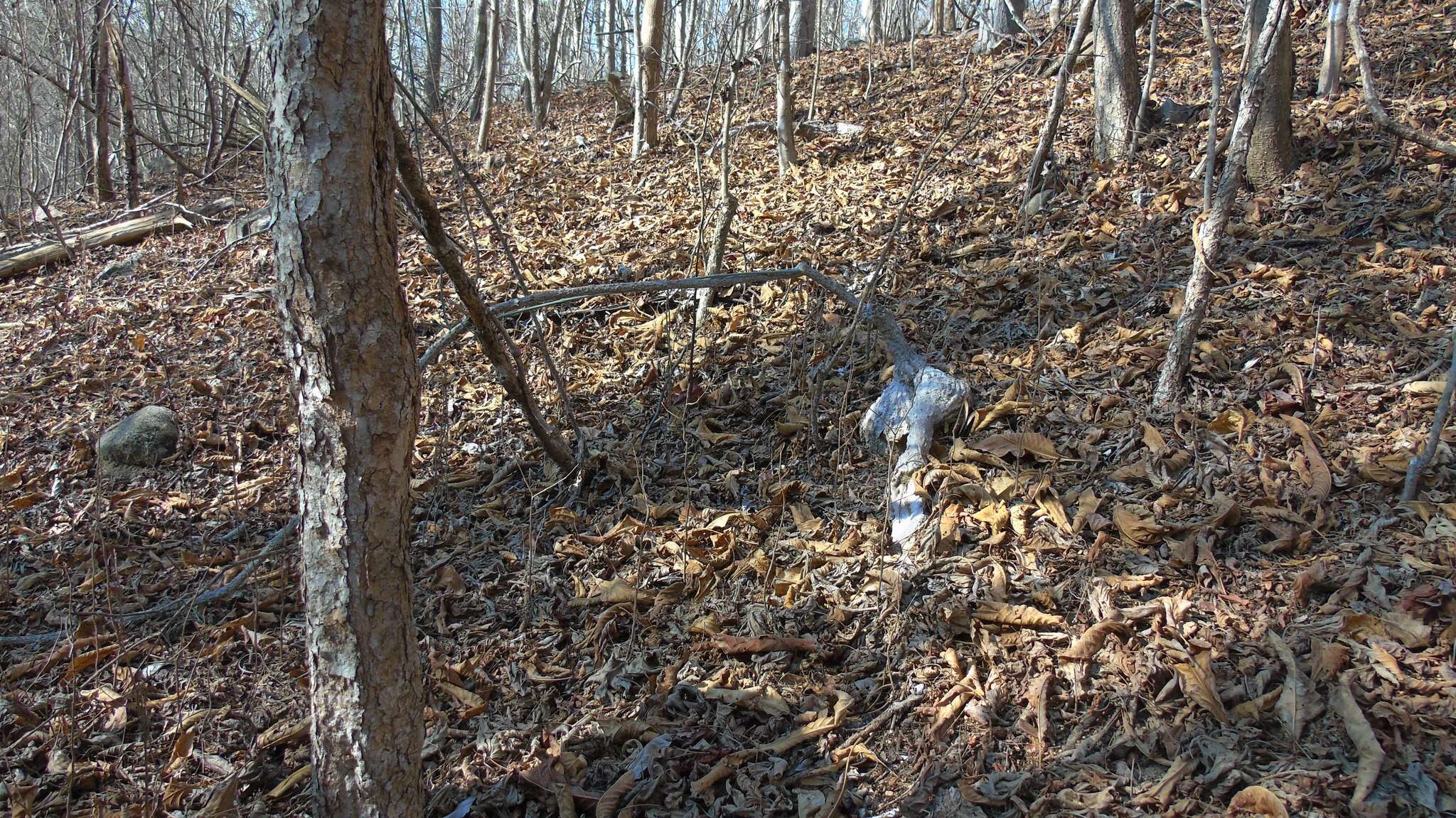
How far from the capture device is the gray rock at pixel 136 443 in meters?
5.23

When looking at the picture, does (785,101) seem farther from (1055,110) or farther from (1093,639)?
(1093,639)

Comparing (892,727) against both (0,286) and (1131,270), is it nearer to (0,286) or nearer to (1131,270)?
(1131,270)

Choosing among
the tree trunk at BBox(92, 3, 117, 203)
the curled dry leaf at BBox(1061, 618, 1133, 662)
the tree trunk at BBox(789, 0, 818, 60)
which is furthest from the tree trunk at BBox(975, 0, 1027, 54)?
the tree trunk at BBox(92, 3, 117, 203)

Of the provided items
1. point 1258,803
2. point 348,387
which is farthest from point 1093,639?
point 348,387

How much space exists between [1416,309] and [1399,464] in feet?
4.10

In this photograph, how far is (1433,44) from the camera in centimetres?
629

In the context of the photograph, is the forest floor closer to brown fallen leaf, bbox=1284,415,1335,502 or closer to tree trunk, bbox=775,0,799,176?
brown fallen leaf, bbox=1284,415,1335,502

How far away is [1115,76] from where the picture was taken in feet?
20.1

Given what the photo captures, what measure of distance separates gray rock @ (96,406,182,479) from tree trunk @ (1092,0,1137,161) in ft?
22.0

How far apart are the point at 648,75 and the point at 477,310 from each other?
5834 millimetres

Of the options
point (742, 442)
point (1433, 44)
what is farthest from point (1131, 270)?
point (1433, 44)

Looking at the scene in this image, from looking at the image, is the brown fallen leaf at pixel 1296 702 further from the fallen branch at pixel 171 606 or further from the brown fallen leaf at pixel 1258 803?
the fallen branch at pixel 171 606

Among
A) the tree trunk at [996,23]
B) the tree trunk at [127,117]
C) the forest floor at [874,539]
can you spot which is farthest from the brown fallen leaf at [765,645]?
the tree trunk at [127,117]

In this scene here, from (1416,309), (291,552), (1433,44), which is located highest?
(1433,44)
